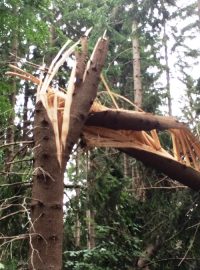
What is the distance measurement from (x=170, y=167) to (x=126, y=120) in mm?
824

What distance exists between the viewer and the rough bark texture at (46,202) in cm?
282

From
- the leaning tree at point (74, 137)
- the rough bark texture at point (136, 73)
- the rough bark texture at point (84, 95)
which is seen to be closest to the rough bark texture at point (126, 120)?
the leaning tree at point (74, 137)

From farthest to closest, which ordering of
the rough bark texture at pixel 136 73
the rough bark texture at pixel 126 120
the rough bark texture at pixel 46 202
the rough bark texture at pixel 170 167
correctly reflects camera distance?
the rough bark texture at pixel 136 73, the rough bark texture at pixel 170 167, the rough bark texture at pixel 126 120, the rough bark texture at pixel 46 202

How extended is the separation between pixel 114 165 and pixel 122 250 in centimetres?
286

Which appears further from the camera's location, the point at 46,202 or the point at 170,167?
the point at 170,167

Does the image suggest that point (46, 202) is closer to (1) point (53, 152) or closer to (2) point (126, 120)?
(1) point (53, 152)

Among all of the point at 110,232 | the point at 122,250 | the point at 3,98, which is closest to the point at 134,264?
the point at 122,250

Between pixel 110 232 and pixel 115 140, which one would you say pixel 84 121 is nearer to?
pixel 115 140

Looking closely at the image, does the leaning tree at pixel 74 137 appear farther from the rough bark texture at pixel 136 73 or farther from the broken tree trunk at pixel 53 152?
the rough bark texture at pixel 136 73

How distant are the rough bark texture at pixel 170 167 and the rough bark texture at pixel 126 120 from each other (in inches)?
10.2

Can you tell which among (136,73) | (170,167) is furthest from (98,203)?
(136,73)

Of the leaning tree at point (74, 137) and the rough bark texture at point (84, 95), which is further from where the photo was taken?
the rough bark texture at point (84, 95)

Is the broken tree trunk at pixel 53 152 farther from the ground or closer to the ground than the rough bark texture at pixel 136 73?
closer to the ground

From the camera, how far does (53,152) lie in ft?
10.2
